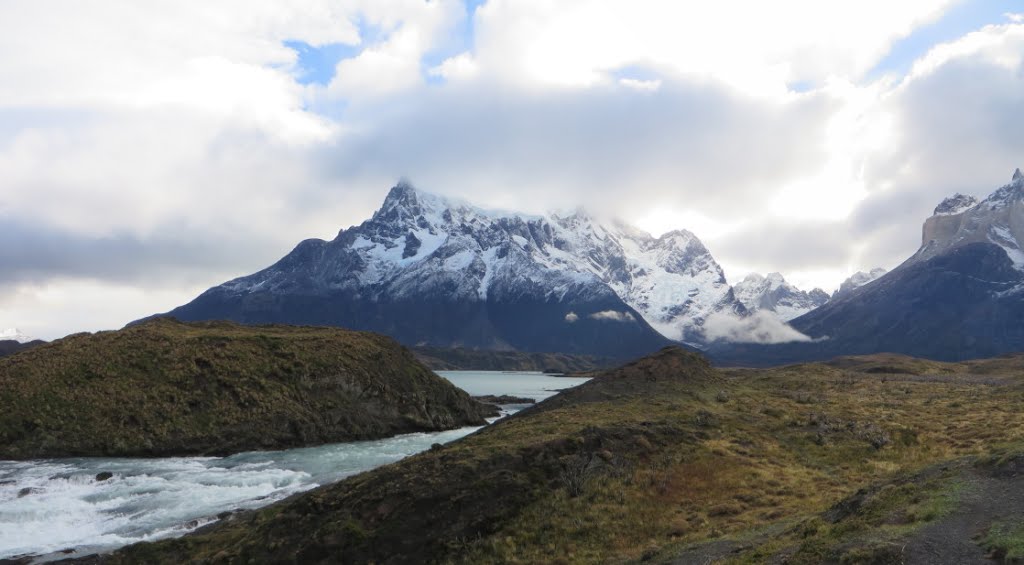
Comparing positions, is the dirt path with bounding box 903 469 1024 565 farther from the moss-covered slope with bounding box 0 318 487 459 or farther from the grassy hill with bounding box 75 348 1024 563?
the moss-covered slope with bounding box 0 318 487 459

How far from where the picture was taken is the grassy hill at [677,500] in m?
19.1

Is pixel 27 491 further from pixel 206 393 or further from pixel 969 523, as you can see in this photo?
pixel 969 523

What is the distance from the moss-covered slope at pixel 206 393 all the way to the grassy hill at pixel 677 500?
106ft

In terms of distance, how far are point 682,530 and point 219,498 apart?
110 feet

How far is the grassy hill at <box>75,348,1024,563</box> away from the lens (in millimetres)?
19141

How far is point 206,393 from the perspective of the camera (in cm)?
7025

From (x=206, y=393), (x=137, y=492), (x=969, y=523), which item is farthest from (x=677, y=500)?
(x=206, y=393)

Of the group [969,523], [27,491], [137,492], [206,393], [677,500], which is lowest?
[677,500]

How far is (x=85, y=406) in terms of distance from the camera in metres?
63.9

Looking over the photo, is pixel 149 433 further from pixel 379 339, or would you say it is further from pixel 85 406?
pixel 379 339

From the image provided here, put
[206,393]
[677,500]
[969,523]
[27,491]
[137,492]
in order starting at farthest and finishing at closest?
[206,393], [137,492], [27,491], [677,500], [969,523]

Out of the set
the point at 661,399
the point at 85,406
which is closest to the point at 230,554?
the point at 661,399

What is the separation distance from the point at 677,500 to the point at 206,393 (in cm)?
5890

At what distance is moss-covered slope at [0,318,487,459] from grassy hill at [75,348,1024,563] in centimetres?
3224
